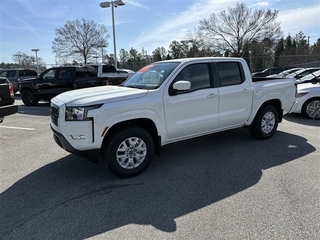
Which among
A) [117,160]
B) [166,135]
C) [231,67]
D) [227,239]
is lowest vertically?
[227,239]

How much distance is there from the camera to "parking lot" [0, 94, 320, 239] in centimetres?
271

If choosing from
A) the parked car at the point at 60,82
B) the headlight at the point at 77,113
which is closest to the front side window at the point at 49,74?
the parked car at the point at 60,82

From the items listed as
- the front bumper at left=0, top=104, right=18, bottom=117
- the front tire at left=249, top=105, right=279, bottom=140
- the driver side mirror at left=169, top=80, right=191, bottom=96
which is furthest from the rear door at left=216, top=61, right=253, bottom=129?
the front bumper at left=0, top=104, right=18, bottom=117

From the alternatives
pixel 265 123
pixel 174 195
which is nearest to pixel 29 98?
pixel 265 123

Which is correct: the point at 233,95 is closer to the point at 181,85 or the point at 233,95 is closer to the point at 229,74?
the point at 229,74

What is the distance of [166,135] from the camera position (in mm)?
4266

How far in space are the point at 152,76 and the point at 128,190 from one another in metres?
2.13

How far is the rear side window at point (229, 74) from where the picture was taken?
4918mm

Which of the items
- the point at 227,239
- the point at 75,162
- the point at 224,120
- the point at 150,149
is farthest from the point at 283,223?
the point at 75,162

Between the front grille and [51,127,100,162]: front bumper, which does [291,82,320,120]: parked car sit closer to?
[51,127,100,162]: front bumper

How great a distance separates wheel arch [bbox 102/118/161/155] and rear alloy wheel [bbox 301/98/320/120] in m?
6.19

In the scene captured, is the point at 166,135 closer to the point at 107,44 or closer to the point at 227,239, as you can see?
the point at 227,239

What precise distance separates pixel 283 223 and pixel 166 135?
2.15m

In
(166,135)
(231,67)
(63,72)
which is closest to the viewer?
(166,135)
